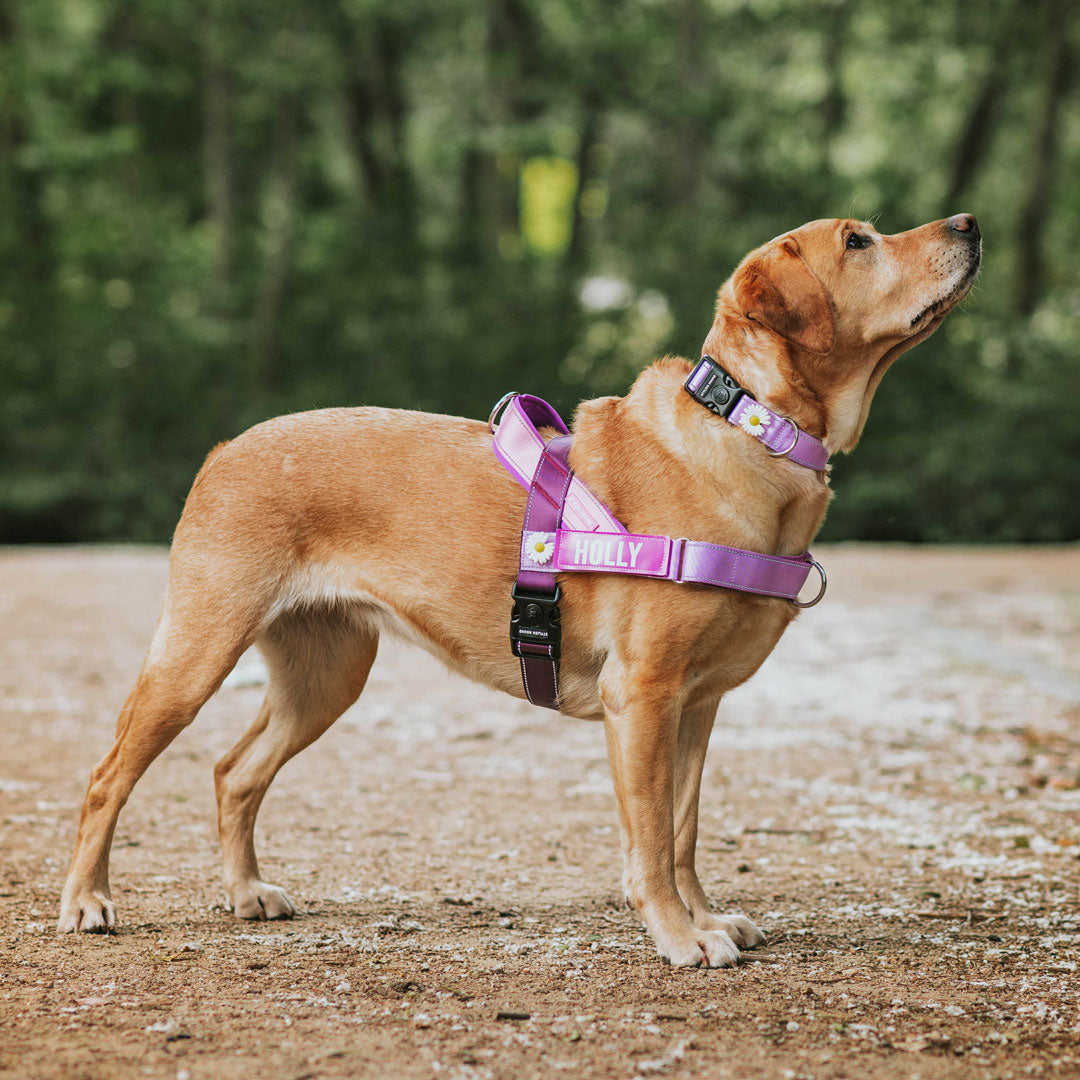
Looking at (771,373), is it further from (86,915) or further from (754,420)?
(86,915)

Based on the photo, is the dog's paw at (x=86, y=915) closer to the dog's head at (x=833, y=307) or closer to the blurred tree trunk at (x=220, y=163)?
the dog's head at (x=833, y=307)

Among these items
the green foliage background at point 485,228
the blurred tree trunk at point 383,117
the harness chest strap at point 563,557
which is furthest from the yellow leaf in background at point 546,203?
the harness chest strap at point 563,557

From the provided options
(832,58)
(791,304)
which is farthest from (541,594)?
(832,58)

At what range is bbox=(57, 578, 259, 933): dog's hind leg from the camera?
4289mm

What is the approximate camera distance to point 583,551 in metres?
4.03

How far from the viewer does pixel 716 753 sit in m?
7.23

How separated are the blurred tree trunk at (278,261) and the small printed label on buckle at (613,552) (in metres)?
19.0

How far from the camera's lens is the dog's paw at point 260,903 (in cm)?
445

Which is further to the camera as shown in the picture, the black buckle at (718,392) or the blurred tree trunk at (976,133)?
the blurred tree trunk at (976,133)

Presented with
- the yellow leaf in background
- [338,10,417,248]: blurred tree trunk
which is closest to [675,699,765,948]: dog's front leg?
[338,10,417,248]: blurred tree trunk

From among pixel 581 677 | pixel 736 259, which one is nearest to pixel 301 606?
pixel 581 677

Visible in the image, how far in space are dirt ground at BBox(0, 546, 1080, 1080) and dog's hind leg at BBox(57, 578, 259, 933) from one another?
0.27 meters

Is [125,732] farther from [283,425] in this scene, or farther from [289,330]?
[289,330]

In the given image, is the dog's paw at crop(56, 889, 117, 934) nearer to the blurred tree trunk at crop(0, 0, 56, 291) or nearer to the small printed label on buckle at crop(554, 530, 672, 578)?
the small printed label on buckle at crop(554, 530, 672, 578)
